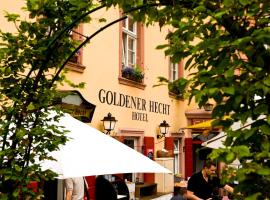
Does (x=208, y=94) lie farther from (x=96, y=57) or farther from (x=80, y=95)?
(x=96, y=57)

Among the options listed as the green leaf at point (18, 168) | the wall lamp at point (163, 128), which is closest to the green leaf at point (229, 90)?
the green leaf at point (18, 168)

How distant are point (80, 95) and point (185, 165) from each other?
9.03 metres

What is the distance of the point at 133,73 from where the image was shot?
14.1m

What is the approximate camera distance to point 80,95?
10.6 meters

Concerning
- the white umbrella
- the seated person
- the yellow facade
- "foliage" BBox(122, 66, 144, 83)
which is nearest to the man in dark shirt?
the white umbrella

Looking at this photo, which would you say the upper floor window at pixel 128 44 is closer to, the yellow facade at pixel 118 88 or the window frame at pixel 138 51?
the window frame at pixel 138 51

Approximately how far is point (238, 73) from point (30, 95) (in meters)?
2.21

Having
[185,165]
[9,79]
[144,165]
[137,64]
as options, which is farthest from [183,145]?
[9,79]

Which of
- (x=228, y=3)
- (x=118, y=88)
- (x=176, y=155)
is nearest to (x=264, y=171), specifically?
(x=228, y=3)

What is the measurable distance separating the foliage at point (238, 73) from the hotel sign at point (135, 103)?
9669 millimetres

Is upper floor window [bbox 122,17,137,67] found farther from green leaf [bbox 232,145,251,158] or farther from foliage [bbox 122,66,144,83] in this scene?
green leaf [bbox 232,145,251,158]

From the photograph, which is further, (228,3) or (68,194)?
(68,194)

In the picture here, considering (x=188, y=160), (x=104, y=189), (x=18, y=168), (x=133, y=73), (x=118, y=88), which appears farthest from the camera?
(x=188, y=160)

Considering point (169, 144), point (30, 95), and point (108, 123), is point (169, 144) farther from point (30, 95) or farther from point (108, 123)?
point (30, 95)
